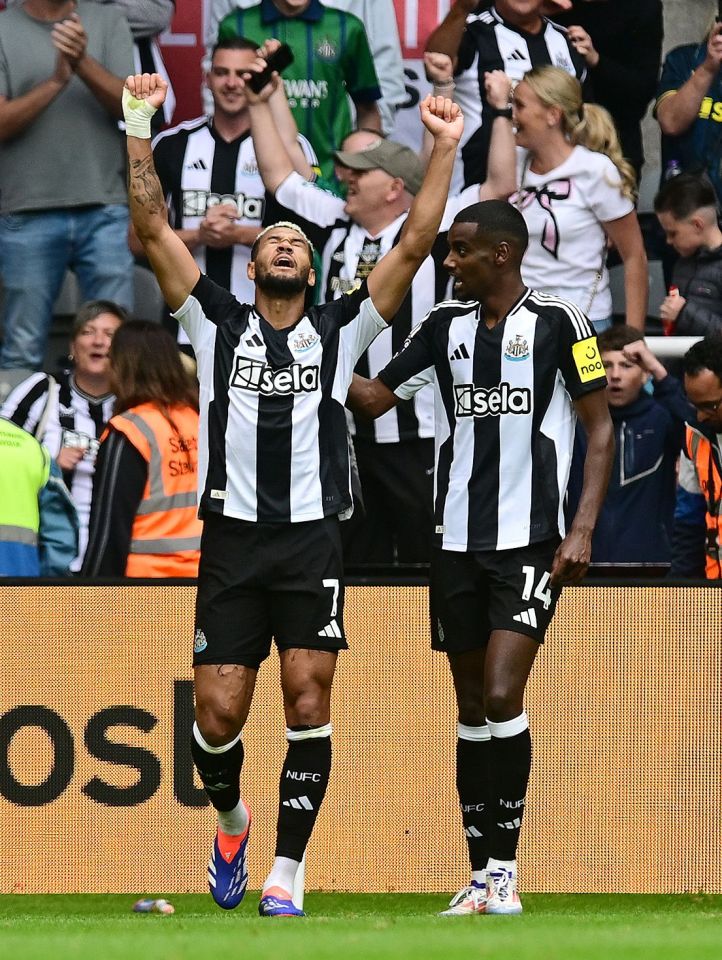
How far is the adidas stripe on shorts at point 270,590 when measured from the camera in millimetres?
6367

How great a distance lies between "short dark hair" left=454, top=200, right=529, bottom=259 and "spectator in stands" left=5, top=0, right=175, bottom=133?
13.8 ft

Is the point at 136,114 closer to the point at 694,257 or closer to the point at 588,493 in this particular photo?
the point at 588,493

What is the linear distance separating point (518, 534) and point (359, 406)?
837 mm

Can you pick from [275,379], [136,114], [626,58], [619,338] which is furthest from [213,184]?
[275,379]

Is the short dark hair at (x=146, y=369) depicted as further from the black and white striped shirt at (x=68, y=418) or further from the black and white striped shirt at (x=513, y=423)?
the black and white striped shirt at (x=513, y=423)

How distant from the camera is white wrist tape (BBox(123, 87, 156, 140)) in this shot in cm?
664

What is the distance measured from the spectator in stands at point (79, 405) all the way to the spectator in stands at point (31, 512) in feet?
2.29

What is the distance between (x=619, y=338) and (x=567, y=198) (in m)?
0.95

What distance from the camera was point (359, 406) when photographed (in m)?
6.94

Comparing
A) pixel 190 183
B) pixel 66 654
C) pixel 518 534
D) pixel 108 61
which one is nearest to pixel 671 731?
pixel 518 534

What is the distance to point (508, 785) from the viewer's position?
652 centimetres

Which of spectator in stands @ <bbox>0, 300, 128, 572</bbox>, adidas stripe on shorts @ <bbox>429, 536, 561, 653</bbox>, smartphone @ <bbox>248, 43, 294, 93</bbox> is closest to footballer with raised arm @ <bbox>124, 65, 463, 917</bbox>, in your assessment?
adidas stripe on shorts @ <bbox>429, 536, 561, 653</bbox>

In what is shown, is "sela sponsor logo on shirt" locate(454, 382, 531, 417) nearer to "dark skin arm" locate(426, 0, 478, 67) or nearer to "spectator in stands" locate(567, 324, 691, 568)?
"spectator in stands" locate(567, 324, 691, 568)

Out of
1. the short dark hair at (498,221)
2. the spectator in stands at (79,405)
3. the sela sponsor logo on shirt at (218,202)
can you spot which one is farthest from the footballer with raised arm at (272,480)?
the sela sponsor logo on shirt at (218,202)
